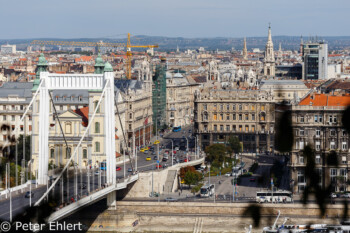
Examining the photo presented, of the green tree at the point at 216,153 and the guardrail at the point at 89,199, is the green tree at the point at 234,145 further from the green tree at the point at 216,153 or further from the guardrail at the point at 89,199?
the guardrail at the point at 89,199

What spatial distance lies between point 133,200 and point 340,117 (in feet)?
69.3

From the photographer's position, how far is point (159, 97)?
150ft

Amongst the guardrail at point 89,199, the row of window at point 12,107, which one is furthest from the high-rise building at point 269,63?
the guardrail at point 89,199

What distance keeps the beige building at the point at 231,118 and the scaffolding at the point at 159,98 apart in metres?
7.89

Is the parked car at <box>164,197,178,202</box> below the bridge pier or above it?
below

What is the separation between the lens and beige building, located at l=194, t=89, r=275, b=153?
3641 centimetres

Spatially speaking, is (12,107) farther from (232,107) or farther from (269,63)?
(269,63)

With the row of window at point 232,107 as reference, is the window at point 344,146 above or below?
above

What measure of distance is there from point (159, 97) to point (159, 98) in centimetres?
6

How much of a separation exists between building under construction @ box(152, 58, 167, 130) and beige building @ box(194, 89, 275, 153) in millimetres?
7909

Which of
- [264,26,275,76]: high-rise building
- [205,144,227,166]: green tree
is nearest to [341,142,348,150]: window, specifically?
[205,144,227,166]: green tree

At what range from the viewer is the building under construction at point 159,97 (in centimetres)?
4506

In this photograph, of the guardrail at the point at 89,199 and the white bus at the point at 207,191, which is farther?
the white bus at the point at 207,191

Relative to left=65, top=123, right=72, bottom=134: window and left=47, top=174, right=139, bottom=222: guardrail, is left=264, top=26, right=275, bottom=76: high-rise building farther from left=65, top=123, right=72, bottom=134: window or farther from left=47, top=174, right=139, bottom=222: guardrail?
left=47, top=174, right=139, bottom=222: guardrail
